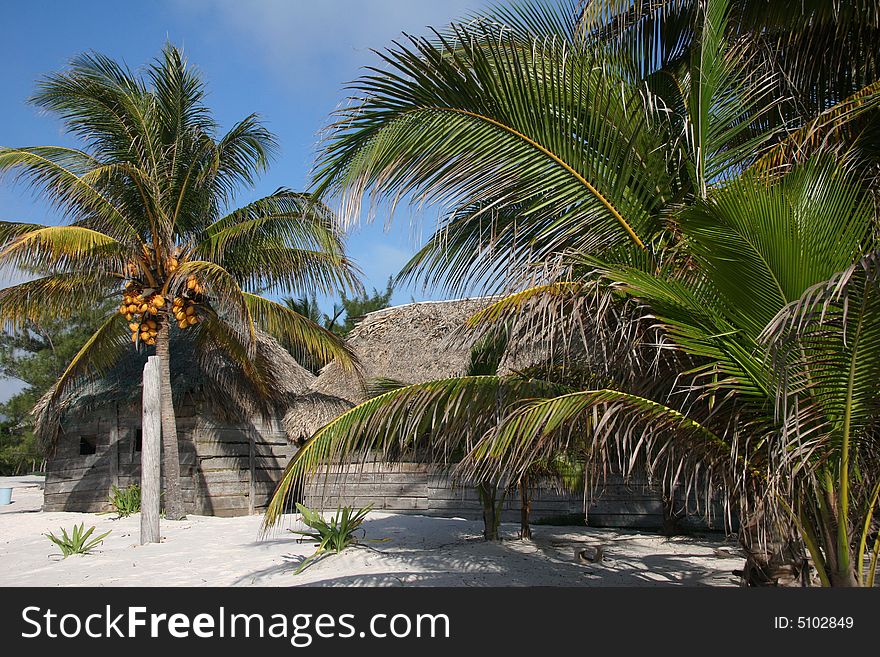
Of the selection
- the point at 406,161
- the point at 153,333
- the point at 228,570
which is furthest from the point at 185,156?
the point at 406,161

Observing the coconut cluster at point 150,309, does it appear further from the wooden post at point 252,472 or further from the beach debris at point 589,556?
the beach debris at point 589,556

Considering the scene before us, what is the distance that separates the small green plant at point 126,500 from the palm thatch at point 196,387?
5.62 ft

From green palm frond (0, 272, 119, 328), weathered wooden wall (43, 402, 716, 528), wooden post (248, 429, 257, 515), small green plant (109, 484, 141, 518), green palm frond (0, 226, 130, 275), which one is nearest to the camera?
green palm frond (0, 226, 130, 275)

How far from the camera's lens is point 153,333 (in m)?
10.9

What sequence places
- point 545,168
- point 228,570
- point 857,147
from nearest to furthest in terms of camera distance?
1. point 545,168
2. point 857,147
3. point 228,570

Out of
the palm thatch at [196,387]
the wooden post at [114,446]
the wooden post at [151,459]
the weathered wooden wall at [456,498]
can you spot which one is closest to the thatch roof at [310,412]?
the palm thatch at [196,387]

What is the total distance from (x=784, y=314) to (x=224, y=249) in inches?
381

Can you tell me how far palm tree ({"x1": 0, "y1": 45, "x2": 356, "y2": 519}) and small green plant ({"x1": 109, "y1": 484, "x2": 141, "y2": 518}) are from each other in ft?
4.56

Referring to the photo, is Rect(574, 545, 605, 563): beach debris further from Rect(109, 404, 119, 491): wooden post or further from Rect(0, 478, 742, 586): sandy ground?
Rect(109, 404, 119, 491): wooden post

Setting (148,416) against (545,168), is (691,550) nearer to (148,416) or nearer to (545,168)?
(545,168)

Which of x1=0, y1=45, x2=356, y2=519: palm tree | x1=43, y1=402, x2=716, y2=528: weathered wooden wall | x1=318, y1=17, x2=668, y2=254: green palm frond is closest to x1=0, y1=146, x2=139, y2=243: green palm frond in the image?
x1=0, y1=45, x2=356, y2=519: palm tree

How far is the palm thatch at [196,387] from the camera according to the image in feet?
42.9

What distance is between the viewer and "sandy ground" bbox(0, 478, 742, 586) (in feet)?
20.6

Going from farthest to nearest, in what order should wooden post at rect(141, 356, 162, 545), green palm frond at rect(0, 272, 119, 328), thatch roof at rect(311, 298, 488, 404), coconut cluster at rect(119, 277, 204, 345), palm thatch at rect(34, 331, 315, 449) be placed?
thatch roof at rect(311, 298, 488, 404) → palm thatch at rect(34, 331, 315, 449) → coconut cluster at rect(119, 277, 204, 345) → green palm frond at rect(0, 272, 119, 328) → wooden post at rect(141, 356, 162, 545)
